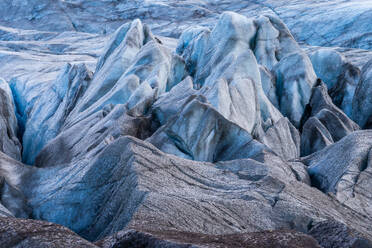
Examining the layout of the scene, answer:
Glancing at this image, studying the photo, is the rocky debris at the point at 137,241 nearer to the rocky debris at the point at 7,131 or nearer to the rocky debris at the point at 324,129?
the rocky debris at the point at 324,129

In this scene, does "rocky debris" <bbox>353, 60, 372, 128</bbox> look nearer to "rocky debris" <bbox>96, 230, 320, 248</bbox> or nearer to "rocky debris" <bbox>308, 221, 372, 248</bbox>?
"rocky debris" <bbox>308, 221, 372, 248</bbox>

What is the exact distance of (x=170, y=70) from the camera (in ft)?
80.0

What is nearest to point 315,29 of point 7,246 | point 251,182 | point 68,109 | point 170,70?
point 170,70

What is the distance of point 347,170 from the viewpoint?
12031mm

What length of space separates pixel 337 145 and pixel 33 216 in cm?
905

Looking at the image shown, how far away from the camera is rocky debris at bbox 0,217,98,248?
5328 mm

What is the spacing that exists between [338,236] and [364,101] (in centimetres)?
1718

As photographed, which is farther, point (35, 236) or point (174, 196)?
point (174, 196)

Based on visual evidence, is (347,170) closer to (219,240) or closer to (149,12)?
(219,240)

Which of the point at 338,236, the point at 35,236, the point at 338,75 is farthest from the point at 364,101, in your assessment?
the point at 35,236

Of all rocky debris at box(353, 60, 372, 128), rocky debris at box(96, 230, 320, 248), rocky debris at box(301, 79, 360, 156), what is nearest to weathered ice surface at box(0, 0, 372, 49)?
rocky debris at box(353, 60, 372, 128)

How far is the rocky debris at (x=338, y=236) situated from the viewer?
20.8 ft

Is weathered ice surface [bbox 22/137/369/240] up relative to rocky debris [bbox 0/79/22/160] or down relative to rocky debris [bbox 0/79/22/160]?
up

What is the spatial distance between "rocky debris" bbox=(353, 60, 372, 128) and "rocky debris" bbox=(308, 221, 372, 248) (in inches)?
622
